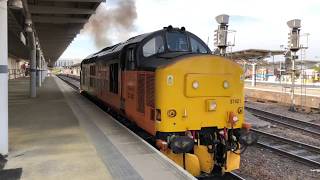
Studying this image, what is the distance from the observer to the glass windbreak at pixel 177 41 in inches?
361

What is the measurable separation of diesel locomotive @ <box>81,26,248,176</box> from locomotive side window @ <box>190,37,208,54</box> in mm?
487

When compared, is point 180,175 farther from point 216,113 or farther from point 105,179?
point 216,113

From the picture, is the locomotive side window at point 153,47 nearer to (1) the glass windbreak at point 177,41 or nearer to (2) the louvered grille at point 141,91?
(1) the glass windbreak at point 177,41

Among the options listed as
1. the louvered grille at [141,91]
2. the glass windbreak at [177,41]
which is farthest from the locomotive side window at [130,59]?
the glass windbreak at [177,41]

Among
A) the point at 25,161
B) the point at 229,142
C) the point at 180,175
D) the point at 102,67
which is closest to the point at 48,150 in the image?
the point at 25,161

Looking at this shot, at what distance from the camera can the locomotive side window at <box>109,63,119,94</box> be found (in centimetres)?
1102

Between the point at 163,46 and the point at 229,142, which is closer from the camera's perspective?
the point at 229,142

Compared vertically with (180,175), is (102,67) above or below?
above

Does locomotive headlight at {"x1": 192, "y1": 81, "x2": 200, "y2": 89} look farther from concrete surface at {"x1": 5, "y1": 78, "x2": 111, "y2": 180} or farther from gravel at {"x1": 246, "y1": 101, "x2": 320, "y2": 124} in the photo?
gravel at {"x1": 246, "y1": 101, "x2": 320, "y2": 124}

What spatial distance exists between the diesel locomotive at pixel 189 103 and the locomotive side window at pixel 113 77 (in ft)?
6.13

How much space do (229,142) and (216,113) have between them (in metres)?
0.68

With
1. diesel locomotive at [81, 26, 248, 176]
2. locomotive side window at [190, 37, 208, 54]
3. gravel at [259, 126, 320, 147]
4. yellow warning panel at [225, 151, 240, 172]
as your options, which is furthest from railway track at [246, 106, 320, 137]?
diesel locomotive at [81, 26, 248, 176]

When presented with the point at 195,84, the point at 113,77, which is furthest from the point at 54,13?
the point at 195,84

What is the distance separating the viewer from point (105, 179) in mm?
6094
